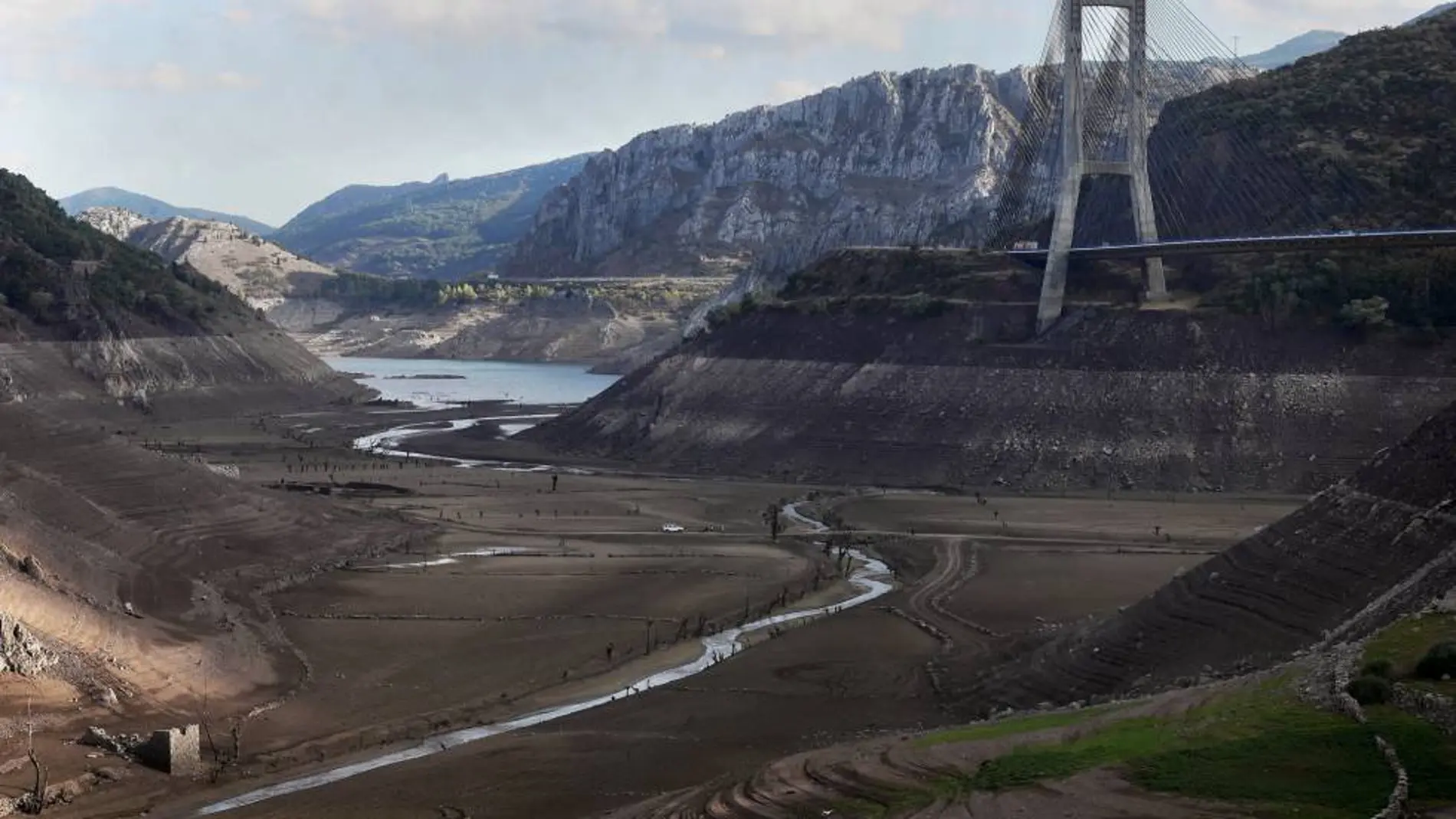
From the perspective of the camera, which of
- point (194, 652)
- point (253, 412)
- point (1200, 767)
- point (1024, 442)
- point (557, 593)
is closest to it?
point (1200, 767)

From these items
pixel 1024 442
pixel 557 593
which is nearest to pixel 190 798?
pixel 557 593

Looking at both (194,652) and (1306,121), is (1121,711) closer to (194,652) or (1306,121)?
(194,652)

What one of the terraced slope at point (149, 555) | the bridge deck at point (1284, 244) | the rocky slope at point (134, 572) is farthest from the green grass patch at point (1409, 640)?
the bridge deck at point (1284, 244)

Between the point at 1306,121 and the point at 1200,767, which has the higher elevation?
the point at 1306,121

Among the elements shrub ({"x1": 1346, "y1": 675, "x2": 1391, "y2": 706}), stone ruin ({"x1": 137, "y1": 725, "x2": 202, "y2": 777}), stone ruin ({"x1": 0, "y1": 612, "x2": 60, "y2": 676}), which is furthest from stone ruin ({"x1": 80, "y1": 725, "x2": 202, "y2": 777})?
shrub ({"x1": 1346, "y1": 675, "x2": 1391, "y2": 706})

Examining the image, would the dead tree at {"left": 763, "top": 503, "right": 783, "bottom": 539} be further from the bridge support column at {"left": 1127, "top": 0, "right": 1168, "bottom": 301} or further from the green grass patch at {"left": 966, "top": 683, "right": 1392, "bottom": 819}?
the green grass patch at {"left": 966, "top": 683, "right": 1392, "bottom": 819}
